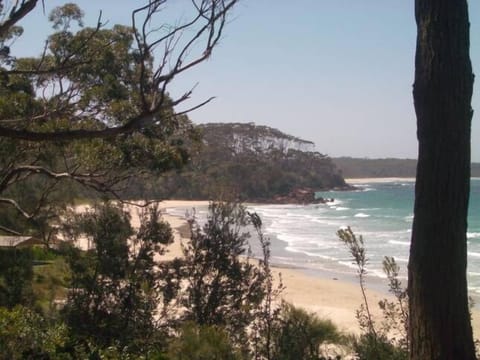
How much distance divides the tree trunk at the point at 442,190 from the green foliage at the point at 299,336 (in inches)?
108

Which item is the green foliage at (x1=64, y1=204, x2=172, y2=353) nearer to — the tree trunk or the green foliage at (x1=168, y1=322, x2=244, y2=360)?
the green foliage at (x1=168, y1=322, x2=244, y2=360)

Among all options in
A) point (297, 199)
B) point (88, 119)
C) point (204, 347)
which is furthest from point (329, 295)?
point (297, 199)

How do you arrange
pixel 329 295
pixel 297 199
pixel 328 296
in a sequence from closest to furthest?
pixel 328 296, pixel 329 295, pixel 297 199

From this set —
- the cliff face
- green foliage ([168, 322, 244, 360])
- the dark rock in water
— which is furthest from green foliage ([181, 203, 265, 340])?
the dark rock in water

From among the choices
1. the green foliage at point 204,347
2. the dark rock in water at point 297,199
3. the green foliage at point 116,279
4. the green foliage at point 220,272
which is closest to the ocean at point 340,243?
the green foliage at point 220,272

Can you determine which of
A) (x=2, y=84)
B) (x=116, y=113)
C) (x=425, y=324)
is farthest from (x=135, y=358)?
(x=2, y=84)

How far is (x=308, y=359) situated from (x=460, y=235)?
3.02 metres

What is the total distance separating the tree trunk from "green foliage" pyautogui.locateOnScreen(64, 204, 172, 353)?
466 cm

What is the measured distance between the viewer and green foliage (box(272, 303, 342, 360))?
244 inches

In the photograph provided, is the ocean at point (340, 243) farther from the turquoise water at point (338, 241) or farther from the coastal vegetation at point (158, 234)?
the coastal vegetation at point (158, 234)

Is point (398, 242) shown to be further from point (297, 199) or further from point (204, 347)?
point (297, 199)

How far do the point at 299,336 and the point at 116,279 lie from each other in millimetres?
2838

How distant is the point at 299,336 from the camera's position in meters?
6.49

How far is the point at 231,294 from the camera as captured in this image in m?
8.36
